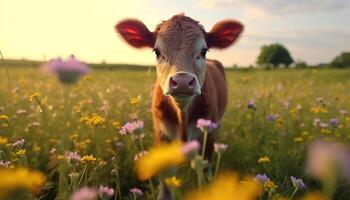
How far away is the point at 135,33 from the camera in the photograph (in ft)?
14.4

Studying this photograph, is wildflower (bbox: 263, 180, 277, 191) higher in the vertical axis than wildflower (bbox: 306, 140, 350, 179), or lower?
lower

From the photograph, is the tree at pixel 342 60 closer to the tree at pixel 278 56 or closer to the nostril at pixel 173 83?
the tree at pixel 278 56

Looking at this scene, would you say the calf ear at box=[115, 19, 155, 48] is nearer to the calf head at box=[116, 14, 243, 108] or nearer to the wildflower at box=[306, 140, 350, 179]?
the calf head at box=[116, 14, 243, 108]

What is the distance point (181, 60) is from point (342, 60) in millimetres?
64361

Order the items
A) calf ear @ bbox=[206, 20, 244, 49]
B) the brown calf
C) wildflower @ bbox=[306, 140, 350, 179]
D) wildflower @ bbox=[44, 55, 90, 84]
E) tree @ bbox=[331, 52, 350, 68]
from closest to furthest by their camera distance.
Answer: wildflower @ bbox=[306, 140, 350, 179] → wildflower @ bbox=[44, 55, 90, 84] → the brown calf → calf ear @ bbox=[206, 20, 244, 49] → tree @ bbox=[331, 52, 350, 68]

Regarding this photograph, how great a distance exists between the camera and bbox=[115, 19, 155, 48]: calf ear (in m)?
4.30

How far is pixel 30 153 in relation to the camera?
3.99 m

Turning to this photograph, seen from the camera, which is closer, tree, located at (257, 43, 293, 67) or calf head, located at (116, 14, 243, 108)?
calf head, located at (116, 14, 243, 108)

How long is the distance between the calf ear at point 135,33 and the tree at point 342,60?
5377 centimetres

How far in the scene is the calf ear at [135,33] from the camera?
Answer: 4.30 metres

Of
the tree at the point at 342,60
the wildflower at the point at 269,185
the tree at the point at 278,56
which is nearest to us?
the wildflower at the point at 269,185

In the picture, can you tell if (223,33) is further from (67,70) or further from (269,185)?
(67,70)

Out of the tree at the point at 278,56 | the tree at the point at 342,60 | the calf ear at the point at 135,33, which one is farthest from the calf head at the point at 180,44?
the tree at the point at 278,56

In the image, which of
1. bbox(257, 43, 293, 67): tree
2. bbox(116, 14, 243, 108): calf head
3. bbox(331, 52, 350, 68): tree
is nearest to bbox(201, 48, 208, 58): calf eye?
bbox(116, 14, 243, 108): calf head
